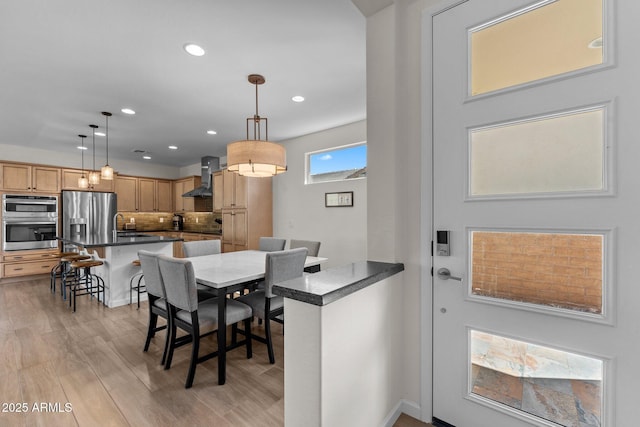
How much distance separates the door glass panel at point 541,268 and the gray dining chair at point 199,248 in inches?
130

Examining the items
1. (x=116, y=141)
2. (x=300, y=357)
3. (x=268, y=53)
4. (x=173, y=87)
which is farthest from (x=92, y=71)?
(x=300, y=357)

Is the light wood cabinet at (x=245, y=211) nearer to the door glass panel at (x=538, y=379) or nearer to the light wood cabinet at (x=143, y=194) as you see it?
the light wood cabinet at (x=143, y=194)

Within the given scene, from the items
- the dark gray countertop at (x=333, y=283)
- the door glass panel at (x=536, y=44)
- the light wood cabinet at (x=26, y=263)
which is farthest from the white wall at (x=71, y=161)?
the door glass panel at (x=536, y=44)

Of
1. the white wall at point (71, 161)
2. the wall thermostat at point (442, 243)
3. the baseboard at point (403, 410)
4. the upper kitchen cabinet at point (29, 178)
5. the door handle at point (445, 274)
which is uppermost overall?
the white wall at point (71, 161)

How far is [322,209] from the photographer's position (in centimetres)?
480

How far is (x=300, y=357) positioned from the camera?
46.2 inches

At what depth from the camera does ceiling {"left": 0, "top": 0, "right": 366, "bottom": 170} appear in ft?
6.49

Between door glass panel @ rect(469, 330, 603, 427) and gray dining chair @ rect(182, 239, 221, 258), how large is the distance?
130 inches

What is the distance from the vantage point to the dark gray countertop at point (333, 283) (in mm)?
1116

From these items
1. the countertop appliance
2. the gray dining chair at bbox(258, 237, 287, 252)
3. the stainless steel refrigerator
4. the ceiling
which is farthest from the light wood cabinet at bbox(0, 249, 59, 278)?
the gray dining chair at bbox(258, 237, 287, 252)

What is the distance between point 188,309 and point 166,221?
6778 mm

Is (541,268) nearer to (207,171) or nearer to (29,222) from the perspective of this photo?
(207,171)

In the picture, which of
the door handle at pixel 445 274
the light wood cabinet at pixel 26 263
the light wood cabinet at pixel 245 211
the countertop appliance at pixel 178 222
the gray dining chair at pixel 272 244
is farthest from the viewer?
the countertop appliance at pixel 178 222

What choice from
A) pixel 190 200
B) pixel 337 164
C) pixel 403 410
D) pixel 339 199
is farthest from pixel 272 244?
pixel 190 200
